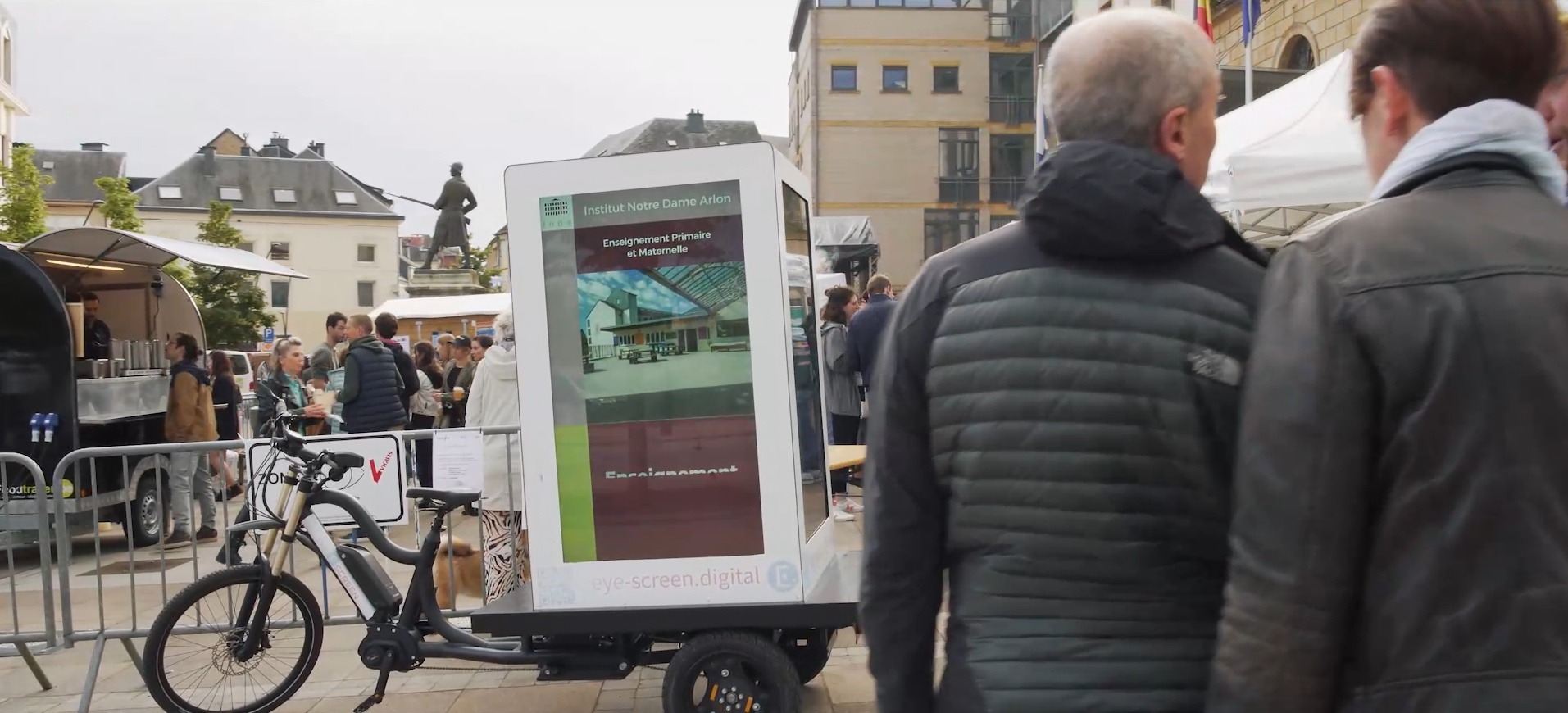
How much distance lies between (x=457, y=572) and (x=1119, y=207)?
5051 millimetres

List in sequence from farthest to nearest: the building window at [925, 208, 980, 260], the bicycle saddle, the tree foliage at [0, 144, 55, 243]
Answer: the building window at [925, 208, 980, 260] → the tree foliage at [0, 144, 55, 243] → the bicycle saddle

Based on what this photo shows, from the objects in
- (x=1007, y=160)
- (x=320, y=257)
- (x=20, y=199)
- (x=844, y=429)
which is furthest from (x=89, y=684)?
(x=320, y=257)

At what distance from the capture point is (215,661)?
5211mm

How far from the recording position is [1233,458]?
1.60 metres

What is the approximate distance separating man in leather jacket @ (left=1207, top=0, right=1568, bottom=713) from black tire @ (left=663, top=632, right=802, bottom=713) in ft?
10.2

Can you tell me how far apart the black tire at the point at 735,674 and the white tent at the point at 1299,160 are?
3.13 metres

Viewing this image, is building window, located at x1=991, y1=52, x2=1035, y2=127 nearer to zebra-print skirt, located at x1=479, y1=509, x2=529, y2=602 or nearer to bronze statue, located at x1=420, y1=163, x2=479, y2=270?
bronze statue, located at x1=420, y1=163, x2=479, y2=270

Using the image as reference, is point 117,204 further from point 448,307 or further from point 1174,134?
point 1174,134

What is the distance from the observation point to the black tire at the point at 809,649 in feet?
15.1

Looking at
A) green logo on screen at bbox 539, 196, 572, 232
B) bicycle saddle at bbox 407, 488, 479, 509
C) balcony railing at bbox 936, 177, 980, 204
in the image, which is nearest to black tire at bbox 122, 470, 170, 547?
bicycle saddle at bbox 407, 488, 479, 509

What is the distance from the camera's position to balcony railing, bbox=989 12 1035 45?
153 ft

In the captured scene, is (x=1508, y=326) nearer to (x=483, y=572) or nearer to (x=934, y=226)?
(x=483, y=572)

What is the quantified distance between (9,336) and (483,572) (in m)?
6.08

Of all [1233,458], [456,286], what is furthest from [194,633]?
[456,286]
